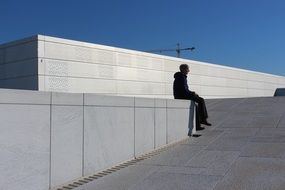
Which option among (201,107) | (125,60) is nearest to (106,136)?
(201,107)

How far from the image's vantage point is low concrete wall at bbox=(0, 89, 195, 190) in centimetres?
560

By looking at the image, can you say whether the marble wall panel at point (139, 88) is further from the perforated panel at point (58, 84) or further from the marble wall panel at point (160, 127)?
the marble wall panel at point (160, 127)

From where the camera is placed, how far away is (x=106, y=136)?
7598mm

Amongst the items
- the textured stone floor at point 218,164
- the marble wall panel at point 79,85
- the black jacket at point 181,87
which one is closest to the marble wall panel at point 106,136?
the textured stone floor at point 218,164

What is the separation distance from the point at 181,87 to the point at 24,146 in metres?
5.51

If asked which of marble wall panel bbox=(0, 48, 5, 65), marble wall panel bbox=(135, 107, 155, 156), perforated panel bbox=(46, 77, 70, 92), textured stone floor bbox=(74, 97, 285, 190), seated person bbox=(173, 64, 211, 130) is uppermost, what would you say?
marble wall panel bbox=(0, 48, 5, 65)

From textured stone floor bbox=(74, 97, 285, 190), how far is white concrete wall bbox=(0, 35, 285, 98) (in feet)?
32.4

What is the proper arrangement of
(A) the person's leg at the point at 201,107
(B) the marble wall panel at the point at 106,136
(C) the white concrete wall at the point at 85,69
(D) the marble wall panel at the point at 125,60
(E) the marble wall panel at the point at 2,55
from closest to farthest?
(B) the marble wall panel at the point at 106,136 → (A) the person's leg at the point at 201,107 → (C) the white concrete wall at the point at 85,69 → (E) the marble wall panel at the point at 2,55 → (D) the marble wall panel at the point at 125,60

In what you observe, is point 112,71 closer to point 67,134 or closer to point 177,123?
point 177,123

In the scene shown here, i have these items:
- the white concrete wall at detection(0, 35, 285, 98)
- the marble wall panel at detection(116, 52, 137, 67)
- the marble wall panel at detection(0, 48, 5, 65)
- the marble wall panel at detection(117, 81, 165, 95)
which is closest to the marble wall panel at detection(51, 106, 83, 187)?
the white concrete wall at detection(0, 35, 285, 98)

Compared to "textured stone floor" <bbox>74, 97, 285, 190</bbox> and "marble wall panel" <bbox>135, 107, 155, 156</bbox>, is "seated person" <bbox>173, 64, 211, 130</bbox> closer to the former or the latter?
"textured stone floor" <bbox>74, 97, 285, 190</bbox>

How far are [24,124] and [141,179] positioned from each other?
6.55 feet

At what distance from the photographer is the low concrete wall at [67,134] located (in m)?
5.60

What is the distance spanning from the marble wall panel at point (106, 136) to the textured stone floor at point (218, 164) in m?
0.38
